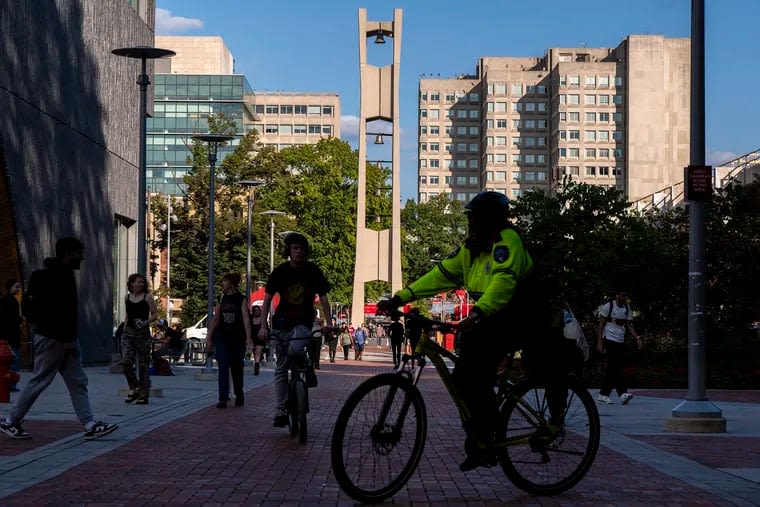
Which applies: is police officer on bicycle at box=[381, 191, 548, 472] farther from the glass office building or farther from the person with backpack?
the glass office building

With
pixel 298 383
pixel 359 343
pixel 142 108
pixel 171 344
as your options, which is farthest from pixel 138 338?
pixel 359 343

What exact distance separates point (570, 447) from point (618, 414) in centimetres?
879

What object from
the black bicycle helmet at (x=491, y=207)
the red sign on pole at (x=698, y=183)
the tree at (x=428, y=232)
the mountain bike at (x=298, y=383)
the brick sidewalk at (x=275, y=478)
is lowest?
the brick sidewalk at (x=275, y=478)

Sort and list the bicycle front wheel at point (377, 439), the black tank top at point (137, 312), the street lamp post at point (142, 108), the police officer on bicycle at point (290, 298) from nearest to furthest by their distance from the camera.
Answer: the bicycle front wheel at point (377, 439)
the police officer on bicycle at point (290, 298)
the black tank top at point (137, 312)
the street lamp post at point (142, 108)

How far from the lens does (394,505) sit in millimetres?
7652

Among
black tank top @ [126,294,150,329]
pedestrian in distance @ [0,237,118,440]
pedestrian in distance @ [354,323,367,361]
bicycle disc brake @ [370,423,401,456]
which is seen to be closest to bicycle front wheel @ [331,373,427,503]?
bicycle disc brake @ [370,423,401,456]

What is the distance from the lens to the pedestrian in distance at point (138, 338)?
1734cm

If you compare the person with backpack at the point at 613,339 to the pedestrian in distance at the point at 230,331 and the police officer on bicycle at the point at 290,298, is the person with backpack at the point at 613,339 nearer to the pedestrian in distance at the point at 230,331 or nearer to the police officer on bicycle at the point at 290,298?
the pedestrian in distance at the point at 230,331

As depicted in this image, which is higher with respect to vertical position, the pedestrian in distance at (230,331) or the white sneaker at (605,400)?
the pedestrian in distance at (230,331)

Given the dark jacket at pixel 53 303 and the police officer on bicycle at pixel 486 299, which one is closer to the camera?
the police officer on bicycle at pixel 486 299

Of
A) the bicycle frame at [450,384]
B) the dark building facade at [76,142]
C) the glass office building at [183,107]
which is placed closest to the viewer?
the bicycle frame at [450,384]

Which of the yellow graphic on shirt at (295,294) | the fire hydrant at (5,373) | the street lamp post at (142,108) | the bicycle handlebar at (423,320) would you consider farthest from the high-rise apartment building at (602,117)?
the bicycle handlebar at (423,320)

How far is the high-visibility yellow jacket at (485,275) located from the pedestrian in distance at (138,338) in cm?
971

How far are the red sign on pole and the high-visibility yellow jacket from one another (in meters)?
6.66
